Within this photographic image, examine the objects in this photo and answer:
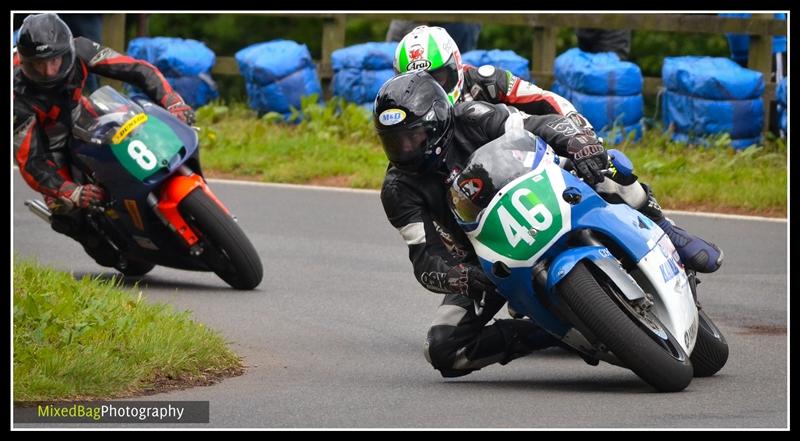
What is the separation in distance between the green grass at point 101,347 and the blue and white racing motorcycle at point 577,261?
4.49 feet

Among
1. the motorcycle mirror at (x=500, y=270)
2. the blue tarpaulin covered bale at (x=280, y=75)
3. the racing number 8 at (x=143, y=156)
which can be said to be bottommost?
the blue tarpaulin covered bale at (x=280, y=75)

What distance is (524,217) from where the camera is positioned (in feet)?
20.7

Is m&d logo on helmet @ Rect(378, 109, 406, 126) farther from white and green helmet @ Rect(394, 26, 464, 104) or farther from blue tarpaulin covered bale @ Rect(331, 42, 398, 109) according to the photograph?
blue tarpaulin covered bale @ Rect(331, 42, 398, 109)

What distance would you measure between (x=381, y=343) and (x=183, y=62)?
933cm

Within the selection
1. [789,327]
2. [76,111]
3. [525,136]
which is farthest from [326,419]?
[76,111]

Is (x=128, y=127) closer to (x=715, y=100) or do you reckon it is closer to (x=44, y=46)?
(x=44, y=46)

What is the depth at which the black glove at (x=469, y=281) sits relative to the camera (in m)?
6.66

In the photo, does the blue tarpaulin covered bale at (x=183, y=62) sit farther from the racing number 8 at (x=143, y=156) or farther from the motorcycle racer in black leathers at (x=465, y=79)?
the motorcycle racer in black leathers at (x=465, y=79)

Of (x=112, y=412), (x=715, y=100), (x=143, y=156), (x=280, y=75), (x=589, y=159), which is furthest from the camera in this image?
(x=280, y=75)

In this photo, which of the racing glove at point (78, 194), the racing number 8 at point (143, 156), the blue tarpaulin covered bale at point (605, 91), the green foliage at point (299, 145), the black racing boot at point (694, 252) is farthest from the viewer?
the blue tarpaulin covered bale at point (605, 91)

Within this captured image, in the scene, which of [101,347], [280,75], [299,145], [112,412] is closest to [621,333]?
[112,412]

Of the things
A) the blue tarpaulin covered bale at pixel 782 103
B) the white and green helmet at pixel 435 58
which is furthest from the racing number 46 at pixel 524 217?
the blue tarpaulin covered bale at pixel 782 103

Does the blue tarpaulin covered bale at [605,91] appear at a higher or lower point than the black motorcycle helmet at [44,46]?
lower

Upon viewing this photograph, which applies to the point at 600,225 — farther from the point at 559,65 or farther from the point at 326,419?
the point at 559,65
